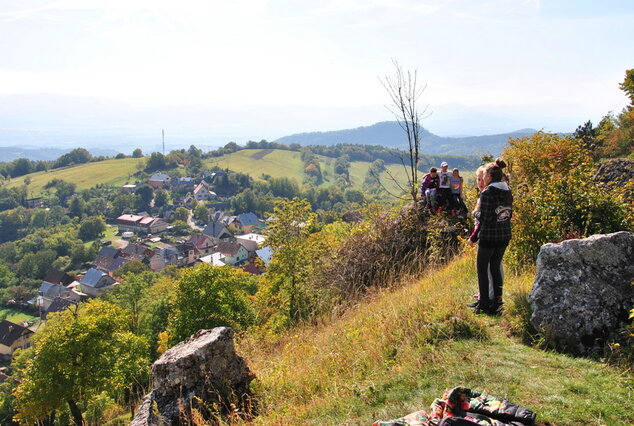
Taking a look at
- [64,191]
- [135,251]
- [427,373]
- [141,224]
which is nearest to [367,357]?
[427,373]

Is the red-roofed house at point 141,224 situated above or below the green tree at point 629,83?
below

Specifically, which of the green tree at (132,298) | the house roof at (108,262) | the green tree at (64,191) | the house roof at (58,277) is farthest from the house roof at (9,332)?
the green tree at (64,191)

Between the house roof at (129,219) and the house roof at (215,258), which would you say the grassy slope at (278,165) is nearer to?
the house roof at (129,219)

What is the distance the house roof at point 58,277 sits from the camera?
73.7m

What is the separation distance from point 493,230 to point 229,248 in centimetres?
8344

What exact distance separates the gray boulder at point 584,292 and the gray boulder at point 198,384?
372 centimetres

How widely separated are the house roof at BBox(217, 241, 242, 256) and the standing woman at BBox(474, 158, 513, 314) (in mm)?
81627

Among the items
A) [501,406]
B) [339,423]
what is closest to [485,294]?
[501,406]

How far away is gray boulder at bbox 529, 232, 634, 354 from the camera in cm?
398

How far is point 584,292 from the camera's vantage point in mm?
4098

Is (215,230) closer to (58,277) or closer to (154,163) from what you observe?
(58,277)

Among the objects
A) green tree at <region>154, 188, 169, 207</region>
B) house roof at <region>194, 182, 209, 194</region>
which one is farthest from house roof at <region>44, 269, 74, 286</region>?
house roof at <region>194, 182, 209, 194</region>

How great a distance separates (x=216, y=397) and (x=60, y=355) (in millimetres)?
17698

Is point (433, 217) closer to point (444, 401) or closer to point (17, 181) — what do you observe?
point (444, 401)
